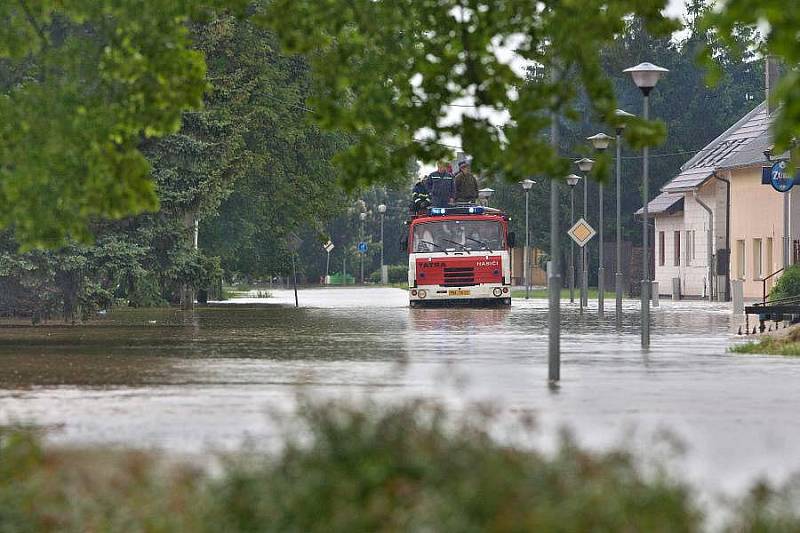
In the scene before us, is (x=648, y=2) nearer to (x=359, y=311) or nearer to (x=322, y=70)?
(x=322, y=70)

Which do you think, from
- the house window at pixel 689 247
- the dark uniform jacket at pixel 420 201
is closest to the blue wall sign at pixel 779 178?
the dark uniform jacket at pixel 420 201

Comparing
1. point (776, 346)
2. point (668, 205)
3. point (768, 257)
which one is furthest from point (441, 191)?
point (668, 205)

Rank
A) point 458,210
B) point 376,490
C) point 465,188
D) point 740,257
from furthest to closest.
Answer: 1. point 740,257
2. point 465,188
3. point 458,210
4. point 376,490

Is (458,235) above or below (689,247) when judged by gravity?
below

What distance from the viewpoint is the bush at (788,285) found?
4156 cm

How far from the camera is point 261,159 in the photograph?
5231 centimetres

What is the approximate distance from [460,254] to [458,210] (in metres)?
1.50

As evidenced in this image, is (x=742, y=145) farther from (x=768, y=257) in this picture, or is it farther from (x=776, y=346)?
(x=776, y=346)

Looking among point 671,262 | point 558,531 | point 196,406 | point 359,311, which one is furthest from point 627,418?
point 671,262

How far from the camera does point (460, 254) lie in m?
51.6

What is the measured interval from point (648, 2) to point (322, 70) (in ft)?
7.86

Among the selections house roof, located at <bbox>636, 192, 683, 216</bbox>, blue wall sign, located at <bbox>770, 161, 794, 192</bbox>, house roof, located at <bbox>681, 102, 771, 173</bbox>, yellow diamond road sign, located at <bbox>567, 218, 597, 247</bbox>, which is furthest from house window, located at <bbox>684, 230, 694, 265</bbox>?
yellow diamond road sign, located at <bbox>567, 218, 597, 247</bbox>

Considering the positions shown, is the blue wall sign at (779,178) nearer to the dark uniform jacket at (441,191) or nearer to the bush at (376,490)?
the dark uniform jacket at (441,191)

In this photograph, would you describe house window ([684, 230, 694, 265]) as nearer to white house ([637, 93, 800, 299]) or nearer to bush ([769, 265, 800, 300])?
white house ([637, 93, 800, 299])
